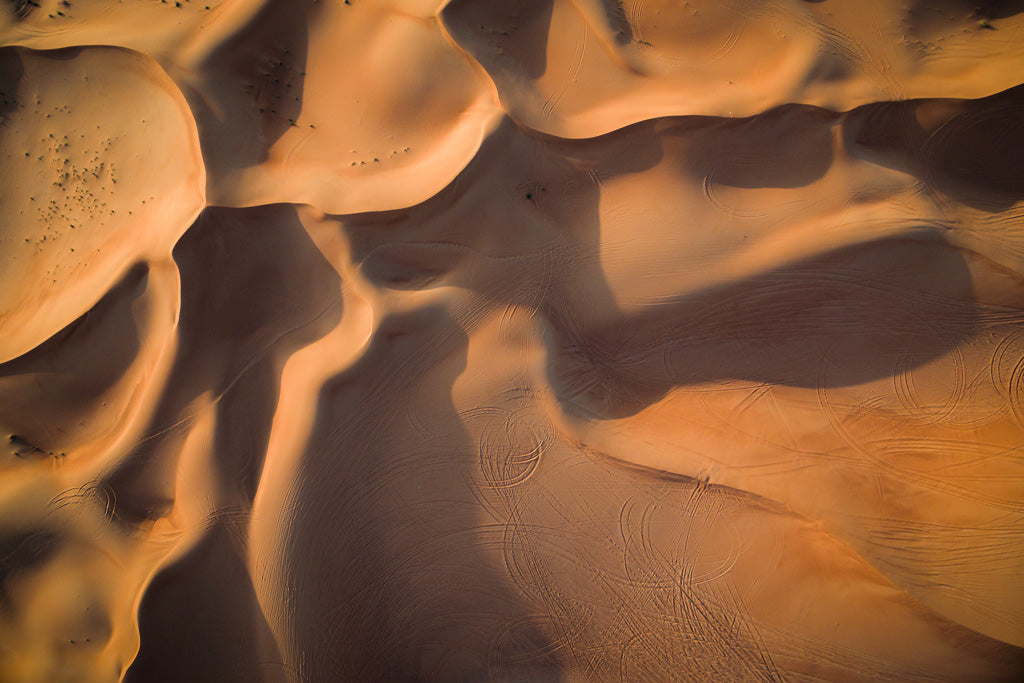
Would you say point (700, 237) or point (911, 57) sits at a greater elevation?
point (911, 57)

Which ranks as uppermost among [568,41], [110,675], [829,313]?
[568,41]

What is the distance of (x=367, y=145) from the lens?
385 cm

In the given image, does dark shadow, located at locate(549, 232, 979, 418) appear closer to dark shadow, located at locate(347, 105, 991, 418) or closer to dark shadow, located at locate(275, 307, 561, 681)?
dark shadow, located at locate(347, 105, 991, 418)

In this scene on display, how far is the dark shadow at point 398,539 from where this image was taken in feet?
11.8

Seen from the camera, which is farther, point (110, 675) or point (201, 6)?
point (201, 6)

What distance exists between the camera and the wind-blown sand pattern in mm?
3584

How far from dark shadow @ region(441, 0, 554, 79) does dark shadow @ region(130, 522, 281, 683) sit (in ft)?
15.2

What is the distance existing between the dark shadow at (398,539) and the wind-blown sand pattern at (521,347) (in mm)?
28

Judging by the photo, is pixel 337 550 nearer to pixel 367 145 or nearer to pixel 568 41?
pixel 367 145

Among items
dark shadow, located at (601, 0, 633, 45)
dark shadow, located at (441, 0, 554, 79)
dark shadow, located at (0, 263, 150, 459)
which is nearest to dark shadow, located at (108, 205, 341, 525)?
dark shadow, located at (0, 263, 150, 459)

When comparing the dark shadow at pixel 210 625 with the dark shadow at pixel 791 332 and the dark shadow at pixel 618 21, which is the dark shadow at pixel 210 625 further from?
the dark shadow at pixel 618 21

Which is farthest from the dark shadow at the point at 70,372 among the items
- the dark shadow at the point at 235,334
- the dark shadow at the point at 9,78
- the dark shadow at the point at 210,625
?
the dark shadow at the point at 9,78

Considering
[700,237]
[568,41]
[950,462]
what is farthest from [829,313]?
[568,41]

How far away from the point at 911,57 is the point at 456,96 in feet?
12.8
